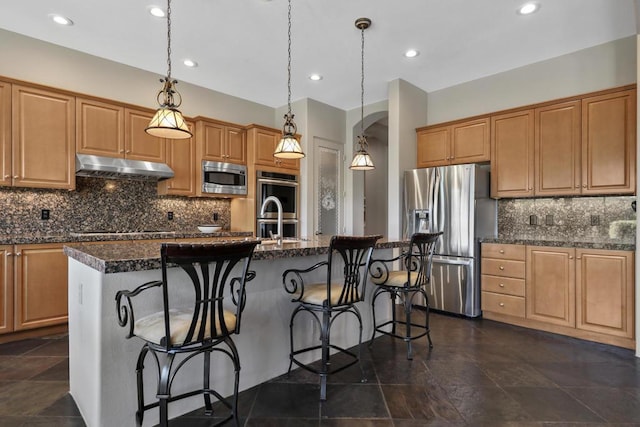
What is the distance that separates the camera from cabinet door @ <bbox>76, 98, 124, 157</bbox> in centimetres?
352

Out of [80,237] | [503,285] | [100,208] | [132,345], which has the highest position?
[100,208]

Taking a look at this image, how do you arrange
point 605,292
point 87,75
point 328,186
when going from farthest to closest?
point 328,186
point 87,75
point 605,292

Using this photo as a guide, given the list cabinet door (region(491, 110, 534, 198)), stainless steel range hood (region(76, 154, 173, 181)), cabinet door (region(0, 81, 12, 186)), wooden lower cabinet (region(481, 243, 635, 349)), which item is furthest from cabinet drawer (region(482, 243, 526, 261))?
cabinet door (region(0, 81, 12, 186))

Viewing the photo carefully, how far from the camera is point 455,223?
3875 millimetres

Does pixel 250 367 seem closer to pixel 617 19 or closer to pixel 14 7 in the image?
pixel 14 7

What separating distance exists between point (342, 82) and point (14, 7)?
336 cm

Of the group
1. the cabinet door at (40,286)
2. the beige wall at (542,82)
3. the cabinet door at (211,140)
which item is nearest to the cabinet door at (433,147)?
the beige wall at (542,82)

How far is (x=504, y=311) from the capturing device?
362 centimetres

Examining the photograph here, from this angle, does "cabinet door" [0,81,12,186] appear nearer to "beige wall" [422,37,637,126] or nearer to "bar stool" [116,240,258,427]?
"bar stool" [116,240,258,427]

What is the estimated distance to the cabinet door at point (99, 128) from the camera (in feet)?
11.5

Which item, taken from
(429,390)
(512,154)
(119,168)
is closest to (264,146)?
(119,168)

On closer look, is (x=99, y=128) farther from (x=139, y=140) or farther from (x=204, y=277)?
(x=204, y=277)

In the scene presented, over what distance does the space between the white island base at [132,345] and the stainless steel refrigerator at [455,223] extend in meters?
1.97

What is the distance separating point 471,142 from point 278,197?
8.61 ft
